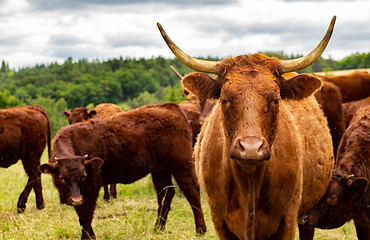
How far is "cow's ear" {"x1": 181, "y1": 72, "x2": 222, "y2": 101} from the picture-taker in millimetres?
3193

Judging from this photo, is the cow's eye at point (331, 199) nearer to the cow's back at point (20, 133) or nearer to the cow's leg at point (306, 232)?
the cow's leg at point (306, 232)

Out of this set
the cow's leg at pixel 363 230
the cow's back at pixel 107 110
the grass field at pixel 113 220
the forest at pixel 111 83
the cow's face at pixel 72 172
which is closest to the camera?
the cow's leg at pixel 363 230

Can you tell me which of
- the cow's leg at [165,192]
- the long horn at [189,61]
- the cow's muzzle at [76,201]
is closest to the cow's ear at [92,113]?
the cow's leg at [165,192]

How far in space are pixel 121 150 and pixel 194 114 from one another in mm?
4077

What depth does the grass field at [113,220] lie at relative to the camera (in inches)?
227

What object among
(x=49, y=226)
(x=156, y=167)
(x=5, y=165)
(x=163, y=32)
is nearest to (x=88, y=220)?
(x=49, y=226)

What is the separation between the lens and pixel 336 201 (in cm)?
458

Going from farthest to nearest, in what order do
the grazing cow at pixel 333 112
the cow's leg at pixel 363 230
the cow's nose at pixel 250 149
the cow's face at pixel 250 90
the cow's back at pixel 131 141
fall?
the grazing cow at pixel 333 112 → the cow's back at pixel 131 141 → the cow's leg at pixel 363 230 → the cow's face at pixel 250 90 → the cow's nose at pixel 250 149

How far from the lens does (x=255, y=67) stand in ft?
9.89

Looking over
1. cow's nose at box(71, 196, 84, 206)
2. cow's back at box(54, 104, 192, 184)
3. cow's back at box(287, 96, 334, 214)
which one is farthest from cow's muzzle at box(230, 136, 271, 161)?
cow's back at box(54, 104, 192, 184)

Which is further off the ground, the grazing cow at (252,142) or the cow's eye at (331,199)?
the grazing cow at (252,142)

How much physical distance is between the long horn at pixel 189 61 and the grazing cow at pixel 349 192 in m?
2.33

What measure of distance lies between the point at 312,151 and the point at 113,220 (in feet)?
12.8

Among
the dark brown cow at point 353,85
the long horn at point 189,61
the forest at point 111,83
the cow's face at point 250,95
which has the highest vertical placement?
the long horn at point 189,61
